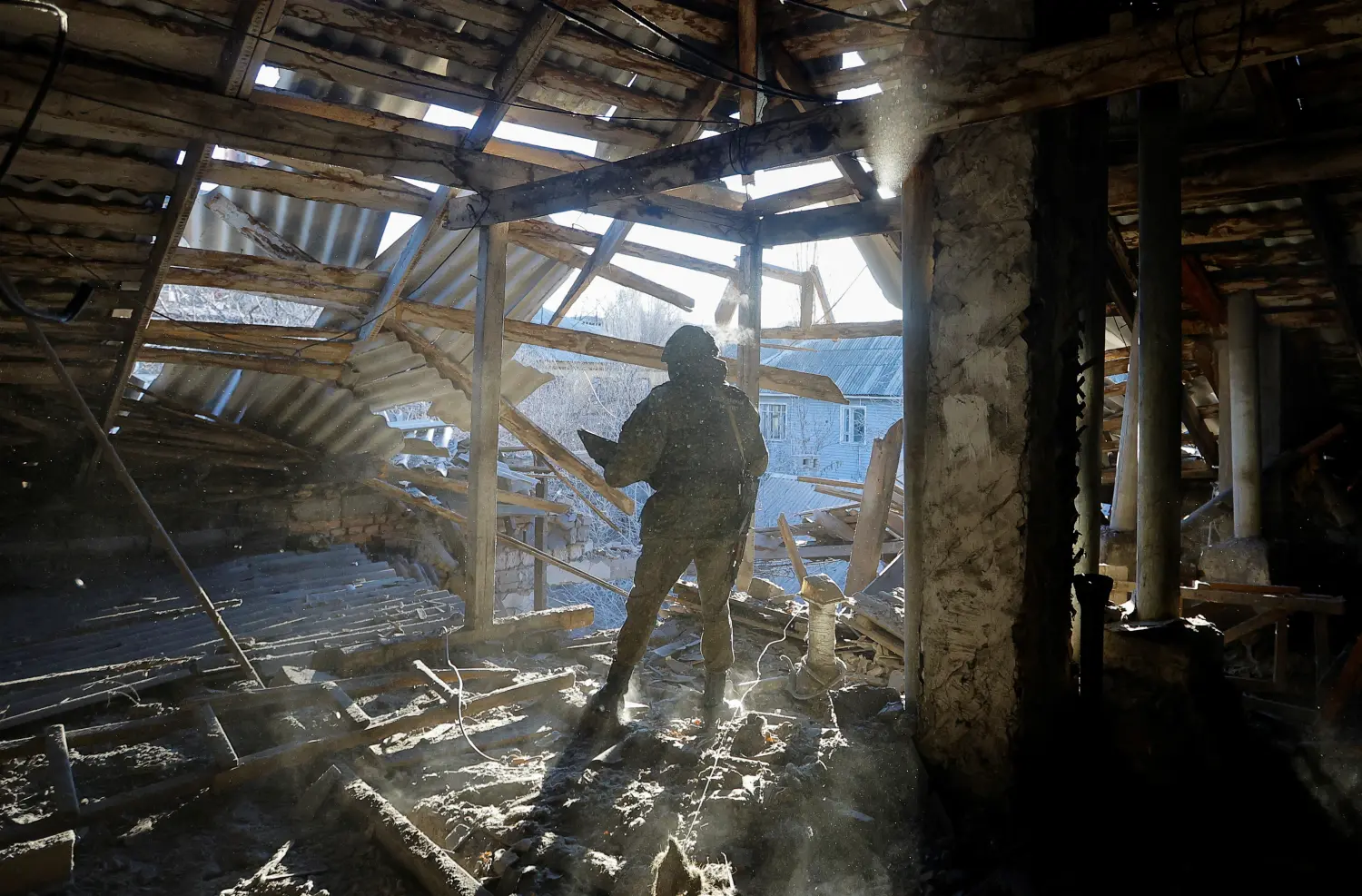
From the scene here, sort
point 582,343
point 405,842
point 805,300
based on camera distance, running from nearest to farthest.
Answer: point 405,842 → point 582,343 → point 805,300

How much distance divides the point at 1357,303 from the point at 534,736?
24.4 feet

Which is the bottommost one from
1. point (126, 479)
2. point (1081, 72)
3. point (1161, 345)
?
point (126, 479)

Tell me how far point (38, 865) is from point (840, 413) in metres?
22.8

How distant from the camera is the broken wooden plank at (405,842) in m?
2.50

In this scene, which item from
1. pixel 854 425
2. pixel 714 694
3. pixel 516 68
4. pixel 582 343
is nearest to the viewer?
pixel 714 694

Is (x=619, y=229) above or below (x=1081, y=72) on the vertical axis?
above

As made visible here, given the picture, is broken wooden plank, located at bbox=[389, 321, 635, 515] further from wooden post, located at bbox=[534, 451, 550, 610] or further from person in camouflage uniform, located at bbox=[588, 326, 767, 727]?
wooden post, located at bbox=[534, 451, 550, 610]

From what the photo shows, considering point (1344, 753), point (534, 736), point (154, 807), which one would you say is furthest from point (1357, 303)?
point (154, 807)

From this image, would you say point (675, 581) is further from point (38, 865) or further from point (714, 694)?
point (38, 865)

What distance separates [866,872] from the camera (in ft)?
8.74

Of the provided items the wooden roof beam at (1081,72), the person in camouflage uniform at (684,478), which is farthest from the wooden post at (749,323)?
the wooden roof beam at (1081,72)

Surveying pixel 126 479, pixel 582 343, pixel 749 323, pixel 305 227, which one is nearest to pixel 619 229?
pixel 582 343

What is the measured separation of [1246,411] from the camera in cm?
667

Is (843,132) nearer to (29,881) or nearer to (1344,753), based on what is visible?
(1344,753)
